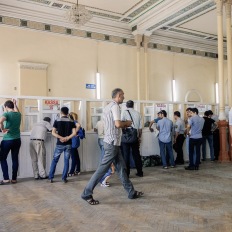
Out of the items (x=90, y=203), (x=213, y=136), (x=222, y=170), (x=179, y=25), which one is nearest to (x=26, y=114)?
(x=90, y=203)

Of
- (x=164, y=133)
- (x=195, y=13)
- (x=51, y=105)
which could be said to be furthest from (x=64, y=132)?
(x=195, y=13)

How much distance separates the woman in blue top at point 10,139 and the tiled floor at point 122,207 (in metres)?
0.30

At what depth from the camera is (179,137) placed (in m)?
7.36

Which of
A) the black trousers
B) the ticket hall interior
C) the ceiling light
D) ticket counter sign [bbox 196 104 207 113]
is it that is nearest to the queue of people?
the ticket hall interior

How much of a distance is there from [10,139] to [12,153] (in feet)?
0.93

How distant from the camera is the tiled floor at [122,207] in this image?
3.11m

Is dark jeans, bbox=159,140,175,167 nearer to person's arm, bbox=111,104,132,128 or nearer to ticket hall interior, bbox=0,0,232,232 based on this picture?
ticket hall interior, bbox=0,0,232,232

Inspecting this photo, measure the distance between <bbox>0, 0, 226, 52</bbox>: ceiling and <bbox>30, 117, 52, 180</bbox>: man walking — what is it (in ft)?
16.1

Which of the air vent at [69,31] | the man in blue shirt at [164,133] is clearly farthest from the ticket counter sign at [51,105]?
the air vent at [69,31]

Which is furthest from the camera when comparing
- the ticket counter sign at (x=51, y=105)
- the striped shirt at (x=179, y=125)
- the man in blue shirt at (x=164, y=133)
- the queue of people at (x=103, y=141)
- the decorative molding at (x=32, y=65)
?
the decorative molding at (x=32, y=65)

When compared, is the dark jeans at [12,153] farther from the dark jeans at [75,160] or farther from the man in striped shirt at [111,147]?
the man in striped shirt at [111,147]

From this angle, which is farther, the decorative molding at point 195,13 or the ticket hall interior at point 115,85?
the decorative molding at point 195,13

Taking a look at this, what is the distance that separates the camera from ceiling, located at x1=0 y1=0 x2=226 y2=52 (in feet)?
29.3

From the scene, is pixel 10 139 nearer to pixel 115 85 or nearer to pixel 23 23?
pixel 23 23
